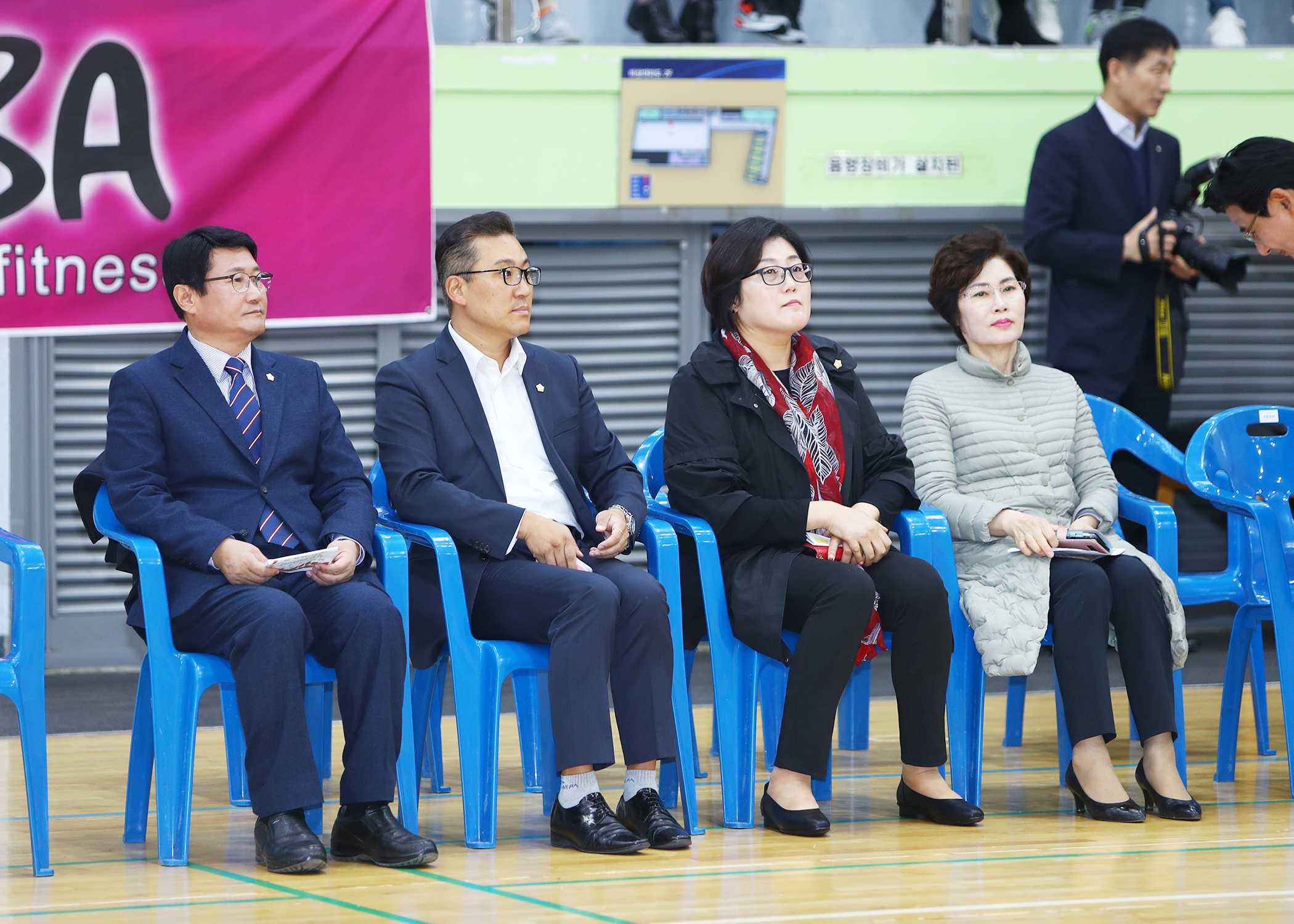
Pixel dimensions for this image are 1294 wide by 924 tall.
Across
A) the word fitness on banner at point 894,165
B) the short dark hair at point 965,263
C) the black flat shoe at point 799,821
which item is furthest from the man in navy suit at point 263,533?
the word fitness on banner at point 894,165

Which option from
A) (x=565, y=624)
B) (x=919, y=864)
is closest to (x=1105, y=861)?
(x=919, y=864)

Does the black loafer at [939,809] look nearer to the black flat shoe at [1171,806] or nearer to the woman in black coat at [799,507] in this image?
the woman in black coat at [799,507]

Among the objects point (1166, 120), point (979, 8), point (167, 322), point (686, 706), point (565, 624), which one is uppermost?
point (979, 8)

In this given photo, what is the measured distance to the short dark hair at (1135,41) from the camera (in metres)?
5.08

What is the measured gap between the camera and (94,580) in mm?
5258

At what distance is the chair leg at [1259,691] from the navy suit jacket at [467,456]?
168 centimetres

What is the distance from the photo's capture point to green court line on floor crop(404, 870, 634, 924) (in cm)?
264

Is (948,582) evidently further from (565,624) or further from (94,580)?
(94,580)

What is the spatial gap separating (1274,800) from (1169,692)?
437 mm

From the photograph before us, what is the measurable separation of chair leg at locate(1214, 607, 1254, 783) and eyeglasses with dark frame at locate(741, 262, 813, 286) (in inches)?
55.2

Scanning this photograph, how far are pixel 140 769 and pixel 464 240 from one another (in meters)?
1.33

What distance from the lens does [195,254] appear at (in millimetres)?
3379

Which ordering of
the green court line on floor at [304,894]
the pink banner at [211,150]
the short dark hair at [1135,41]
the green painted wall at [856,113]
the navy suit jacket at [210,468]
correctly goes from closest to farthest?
the green court line on floor at [304,894] → the navy suit jacket at [210,468] → the pink banner at [211,150] → the short dark hair at [1135,41] → the green painted wall at [856,113]

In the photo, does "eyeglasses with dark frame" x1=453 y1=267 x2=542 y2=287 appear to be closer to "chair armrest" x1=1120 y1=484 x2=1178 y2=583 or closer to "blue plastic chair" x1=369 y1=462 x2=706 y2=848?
"blue plastic chair" x1=369 y1=462 x2=706 y2=848
